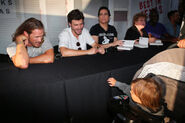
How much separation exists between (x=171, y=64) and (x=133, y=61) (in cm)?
45

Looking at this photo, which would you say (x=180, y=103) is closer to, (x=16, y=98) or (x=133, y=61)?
(x=133, y=61)

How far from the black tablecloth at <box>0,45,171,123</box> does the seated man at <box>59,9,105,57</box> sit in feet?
1.14

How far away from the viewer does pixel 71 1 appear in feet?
11.3

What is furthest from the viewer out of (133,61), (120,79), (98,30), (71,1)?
(71,1)

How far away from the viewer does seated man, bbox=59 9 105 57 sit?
1802 mm

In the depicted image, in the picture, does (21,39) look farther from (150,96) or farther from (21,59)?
(150,96)

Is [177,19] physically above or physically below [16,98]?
above

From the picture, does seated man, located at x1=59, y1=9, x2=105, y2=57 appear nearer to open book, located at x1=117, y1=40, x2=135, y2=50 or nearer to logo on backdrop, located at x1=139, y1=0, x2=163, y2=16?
open book, located at x1=117, y1=40, x2=135, y2=50

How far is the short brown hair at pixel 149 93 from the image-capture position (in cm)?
94

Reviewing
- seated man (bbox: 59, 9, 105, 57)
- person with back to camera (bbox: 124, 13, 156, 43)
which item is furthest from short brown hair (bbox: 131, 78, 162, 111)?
person with back to camera (bbox: 124, 13, 156, 43)

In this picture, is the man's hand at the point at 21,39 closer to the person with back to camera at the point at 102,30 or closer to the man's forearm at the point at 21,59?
the man's forearm at the point at 21,59

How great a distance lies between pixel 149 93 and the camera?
950 millimetres

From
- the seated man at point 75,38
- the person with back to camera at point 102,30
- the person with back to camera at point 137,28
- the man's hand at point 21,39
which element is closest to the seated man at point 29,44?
the man's hand at point 21,39

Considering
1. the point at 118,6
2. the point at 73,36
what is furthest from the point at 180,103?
the point at 118,6
